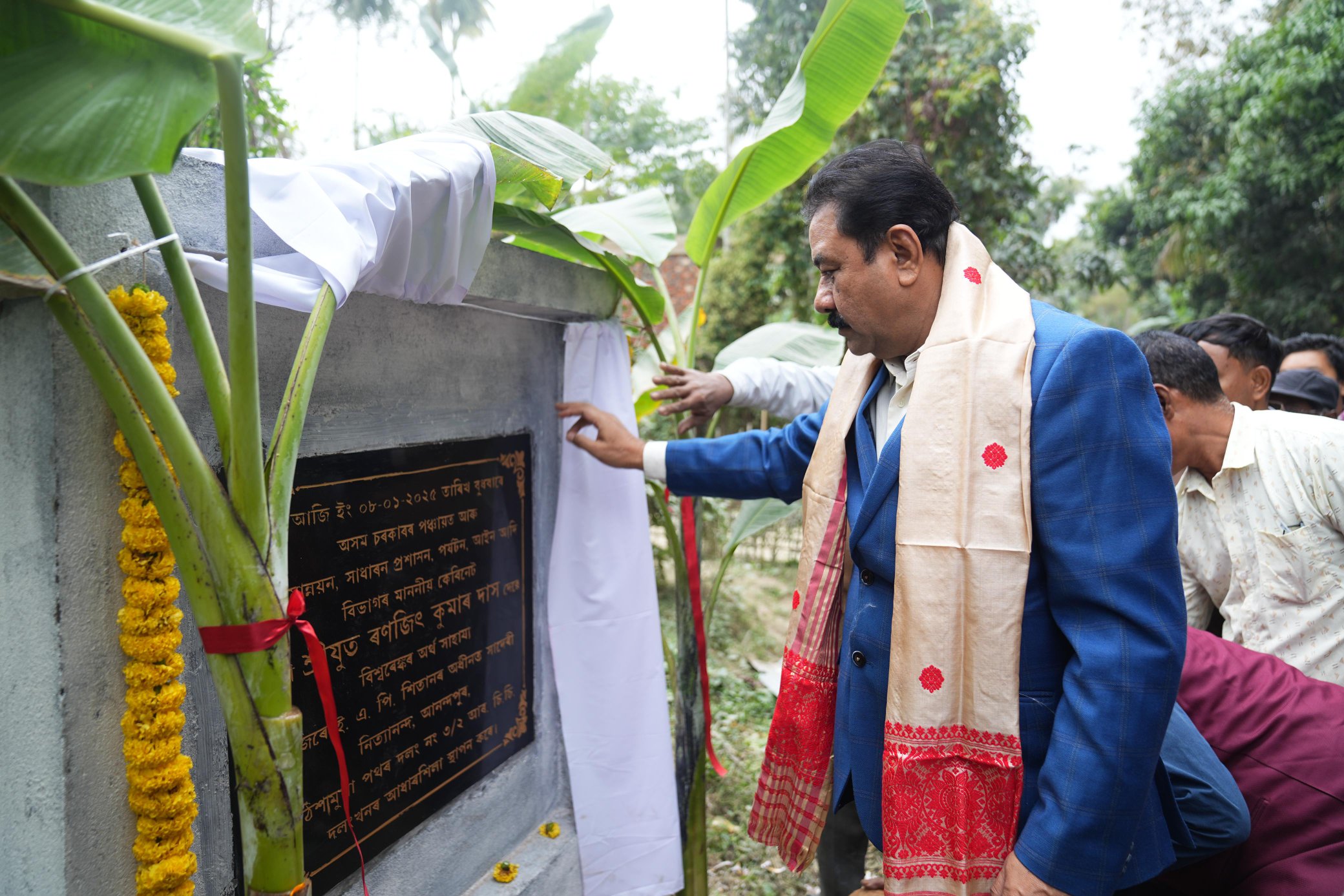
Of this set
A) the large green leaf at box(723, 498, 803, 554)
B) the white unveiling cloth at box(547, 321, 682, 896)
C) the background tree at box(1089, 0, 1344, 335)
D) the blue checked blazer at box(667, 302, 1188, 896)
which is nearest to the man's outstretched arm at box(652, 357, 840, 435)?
the white unveiling cloth at box(547, 321, 682, 896)

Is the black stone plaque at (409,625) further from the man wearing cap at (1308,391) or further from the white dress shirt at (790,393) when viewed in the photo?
the man wearing cap at (1308,391)

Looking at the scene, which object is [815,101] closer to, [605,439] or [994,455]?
[605,439]

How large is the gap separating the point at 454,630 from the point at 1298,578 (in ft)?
7.20

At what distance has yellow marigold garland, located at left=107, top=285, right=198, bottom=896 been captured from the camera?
124cm

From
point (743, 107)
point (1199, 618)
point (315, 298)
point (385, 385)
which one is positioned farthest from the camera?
point (743, 107)

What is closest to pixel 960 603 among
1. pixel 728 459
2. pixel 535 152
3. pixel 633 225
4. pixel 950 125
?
pixel 728 459

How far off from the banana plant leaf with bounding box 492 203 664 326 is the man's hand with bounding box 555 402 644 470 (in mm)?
371

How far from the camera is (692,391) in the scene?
2.42 meters

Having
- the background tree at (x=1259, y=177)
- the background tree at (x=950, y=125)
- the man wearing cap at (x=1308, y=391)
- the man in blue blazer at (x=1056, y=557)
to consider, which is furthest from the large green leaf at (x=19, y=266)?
the background tree at (x=1259, y=177)

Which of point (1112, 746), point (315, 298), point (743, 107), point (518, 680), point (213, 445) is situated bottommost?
point (518, 680)

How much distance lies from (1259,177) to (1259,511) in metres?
8.32

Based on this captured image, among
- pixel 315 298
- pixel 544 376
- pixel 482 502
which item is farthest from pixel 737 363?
pixel 315 298

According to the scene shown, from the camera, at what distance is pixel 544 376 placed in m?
2.50

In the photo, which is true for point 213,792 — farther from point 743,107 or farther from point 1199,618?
point 743,107
